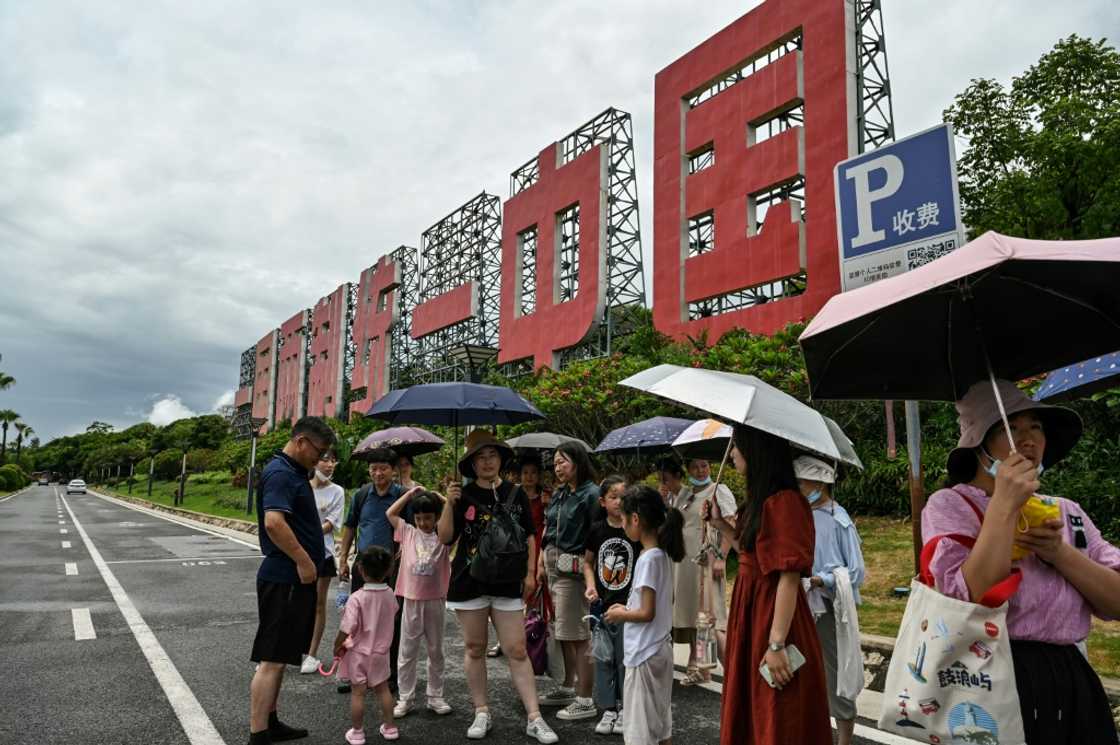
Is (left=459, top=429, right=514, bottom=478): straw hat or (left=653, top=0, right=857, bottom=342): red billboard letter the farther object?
(left=653, top=0, right=857, bottom=342): red billboard letter

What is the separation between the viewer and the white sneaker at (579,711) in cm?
483

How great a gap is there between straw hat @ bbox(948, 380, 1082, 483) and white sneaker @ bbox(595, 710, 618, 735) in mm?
3085

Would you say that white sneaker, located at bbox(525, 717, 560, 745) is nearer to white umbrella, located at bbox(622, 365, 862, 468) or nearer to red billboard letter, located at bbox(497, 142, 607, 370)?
white umbrella, located at bbox(622, 365, 862, 468)

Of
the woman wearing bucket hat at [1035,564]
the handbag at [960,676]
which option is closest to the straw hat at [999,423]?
the woman wearing bucket hat at [1035,564]

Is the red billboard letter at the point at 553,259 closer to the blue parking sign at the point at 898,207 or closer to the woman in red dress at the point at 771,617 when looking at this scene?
the blue parking sign at the point at 898,207

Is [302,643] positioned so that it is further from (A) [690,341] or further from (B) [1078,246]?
(A) [690,341]

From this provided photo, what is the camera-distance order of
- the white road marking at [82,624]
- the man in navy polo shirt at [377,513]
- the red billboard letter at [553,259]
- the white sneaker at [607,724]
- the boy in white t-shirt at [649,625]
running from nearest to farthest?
the boy in white t-shirt at [649,625]
the white sneaker at [607,724]
the man in navy polo shirt at [377,513]
the white road marking at [82,624]
the red billboard letter at [553,259]

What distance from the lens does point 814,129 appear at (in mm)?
17688

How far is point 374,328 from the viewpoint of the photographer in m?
48.8

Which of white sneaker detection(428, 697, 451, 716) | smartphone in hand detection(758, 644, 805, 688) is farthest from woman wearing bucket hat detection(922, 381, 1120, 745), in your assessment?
white sneaker detection(428, 697, 451, 716)

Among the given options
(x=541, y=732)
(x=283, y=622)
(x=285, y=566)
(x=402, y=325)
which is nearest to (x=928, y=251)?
(x=541, y=732)

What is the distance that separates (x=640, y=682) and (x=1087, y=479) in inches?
323

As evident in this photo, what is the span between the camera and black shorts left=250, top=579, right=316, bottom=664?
4.06m

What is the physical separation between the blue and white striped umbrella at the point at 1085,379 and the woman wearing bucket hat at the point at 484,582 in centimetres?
310
